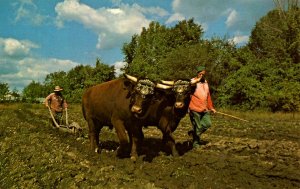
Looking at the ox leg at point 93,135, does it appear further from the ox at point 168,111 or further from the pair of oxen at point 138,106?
the ox at point 168,111

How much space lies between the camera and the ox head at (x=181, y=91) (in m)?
10.7

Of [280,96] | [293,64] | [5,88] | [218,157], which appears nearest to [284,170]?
[218,157]

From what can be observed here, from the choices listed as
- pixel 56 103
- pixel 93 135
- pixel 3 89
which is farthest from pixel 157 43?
pixel 93 135

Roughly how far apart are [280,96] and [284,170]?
87.6 ft

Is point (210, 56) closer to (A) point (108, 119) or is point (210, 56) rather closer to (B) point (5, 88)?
(B) point (5, 88)

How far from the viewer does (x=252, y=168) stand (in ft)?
30.6

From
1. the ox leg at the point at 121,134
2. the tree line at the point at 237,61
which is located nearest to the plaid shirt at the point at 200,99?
the ox leg at the point at 121,134

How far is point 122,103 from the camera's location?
415 inches

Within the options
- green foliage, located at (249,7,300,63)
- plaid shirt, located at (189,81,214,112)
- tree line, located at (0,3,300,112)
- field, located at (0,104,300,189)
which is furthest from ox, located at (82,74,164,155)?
green foliage, located at (249,7,300,63)

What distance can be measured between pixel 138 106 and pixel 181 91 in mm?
1426

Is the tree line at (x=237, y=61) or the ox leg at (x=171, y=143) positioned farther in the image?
the tree line at (x=237, y=61)

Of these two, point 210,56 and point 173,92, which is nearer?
point 173,92

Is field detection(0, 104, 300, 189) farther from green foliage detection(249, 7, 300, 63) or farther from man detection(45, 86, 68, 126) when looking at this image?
green foliage detection(249, 7, 300, 63)

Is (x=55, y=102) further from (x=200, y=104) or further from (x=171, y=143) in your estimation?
(x=200, y=104)
